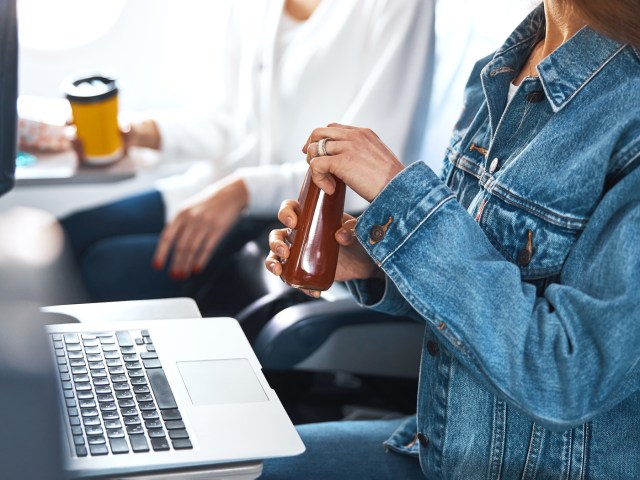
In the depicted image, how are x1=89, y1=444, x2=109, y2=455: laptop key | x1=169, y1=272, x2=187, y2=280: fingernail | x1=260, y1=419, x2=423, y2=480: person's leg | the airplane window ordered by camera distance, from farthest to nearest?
the airplane window, x1=169, y1=272, x2=187, y2=280: fingernail, x1=260, y1=419, x2=423, y2=480: person's leg, x1=89, y1=444, x2=109, y2=455: laptop key

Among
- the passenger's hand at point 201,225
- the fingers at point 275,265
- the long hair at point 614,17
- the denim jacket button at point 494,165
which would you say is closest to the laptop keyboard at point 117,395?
the fingers at point 275,265

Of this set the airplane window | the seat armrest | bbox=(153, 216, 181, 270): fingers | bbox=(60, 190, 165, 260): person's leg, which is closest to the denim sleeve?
the seat armrest

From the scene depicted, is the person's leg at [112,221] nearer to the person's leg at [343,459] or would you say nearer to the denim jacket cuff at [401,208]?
the person's leg at [343,459]

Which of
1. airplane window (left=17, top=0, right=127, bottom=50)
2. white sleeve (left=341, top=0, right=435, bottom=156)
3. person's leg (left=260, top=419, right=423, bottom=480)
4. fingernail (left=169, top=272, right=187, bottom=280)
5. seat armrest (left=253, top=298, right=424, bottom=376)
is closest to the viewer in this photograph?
person's leg (left=260, top=419, right=423, bottom=480)

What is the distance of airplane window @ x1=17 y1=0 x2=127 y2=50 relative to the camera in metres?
2.52

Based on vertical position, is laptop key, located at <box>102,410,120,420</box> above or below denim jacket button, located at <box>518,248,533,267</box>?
below

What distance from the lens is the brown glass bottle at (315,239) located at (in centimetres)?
83

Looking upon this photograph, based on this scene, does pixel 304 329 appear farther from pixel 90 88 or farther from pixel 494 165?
pixel 90 88

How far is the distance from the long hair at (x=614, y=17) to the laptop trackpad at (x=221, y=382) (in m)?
0.43

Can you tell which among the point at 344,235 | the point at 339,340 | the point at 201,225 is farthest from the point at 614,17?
the point at 201,225

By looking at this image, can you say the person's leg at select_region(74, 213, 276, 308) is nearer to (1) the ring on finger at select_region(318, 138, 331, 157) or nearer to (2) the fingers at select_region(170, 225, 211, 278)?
(2) the fingers at select_region(170, 225, 211, 278)

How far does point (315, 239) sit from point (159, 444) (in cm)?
24

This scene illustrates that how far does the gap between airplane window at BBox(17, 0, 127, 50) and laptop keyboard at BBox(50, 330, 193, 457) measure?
1.88 m

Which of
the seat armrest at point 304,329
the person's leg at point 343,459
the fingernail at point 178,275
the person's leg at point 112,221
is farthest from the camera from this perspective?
the person's leg at point 112,221
